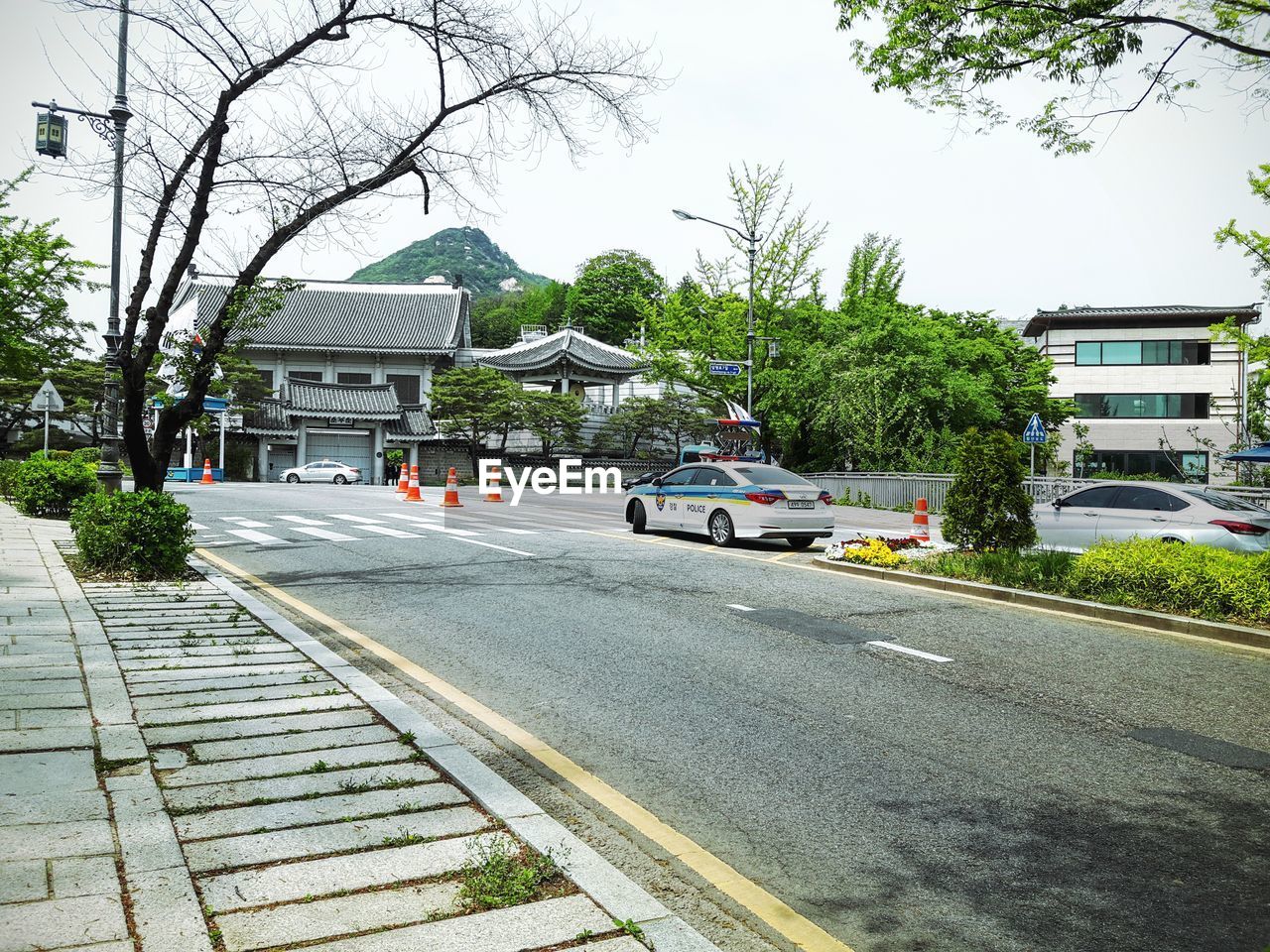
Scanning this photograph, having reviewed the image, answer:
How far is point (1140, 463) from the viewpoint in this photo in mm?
44719

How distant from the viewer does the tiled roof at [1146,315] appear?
42719mm

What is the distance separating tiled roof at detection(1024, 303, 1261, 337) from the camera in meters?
42.7

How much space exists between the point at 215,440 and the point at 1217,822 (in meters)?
52.0

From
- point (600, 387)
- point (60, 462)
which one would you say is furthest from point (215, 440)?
point (60, 462)

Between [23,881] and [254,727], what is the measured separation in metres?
2.00

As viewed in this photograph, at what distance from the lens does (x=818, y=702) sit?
21.0 ft

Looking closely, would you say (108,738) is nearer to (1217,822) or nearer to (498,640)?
(498,640)

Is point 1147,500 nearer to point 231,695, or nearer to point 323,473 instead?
point 231,695

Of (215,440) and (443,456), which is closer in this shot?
(215,440)

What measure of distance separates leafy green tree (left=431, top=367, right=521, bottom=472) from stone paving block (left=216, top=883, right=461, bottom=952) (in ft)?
151

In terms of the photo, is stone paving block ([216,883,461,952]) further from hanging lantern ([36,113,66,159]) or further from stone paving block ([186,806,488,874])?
hanging lantern ([36,113,66,159])

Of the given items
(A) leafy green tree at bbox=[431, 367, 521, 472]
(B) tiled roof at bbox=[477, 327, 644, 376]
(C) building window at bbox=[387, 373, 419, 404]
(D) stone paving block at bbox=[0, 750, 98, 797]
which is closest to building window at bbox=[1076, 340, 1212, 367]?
(B) tiled roof at bbox=[477, 327, 644, 376]

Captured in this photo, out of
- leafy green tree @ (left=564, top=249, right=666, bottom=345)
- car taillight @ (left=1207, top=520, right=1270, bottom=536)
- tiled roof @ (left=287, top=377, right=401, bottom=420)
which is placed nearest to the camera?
car taillight @ (left=1207, top=520, right=1270, bottom=536)

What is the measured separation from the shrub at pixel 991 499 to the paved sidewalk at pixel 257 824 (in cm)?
912
